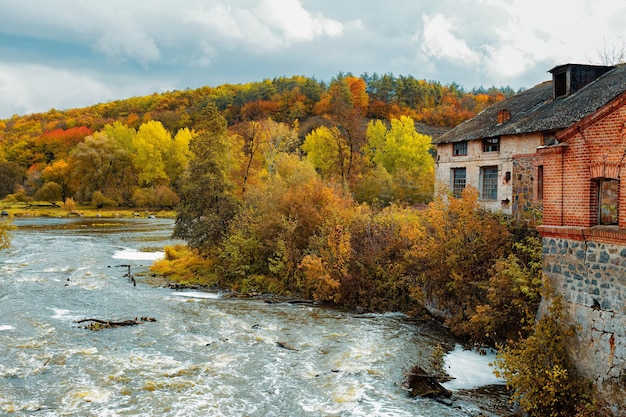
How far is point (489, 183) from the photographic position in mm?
28281

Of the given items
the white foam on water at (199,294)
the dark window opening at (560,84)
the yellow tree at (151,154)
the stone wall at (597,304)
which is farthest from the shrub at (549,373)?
the yellow tree at (151,154)

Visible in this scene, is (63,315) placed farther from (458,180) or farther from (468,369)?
(458,180)

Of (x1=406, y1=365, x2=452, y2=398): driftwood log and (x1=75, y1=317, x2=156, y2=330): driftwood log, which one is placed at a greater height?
(x1=75, y1=317, x2=156, y2=330): driftwood log

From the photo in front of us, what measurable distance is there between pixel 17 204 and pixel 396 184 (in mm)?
71680

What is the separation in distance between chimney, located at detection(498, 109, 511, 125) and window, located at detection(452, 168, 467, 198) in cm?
349

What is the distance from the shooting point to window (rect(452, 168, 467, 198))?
30031 millimetres

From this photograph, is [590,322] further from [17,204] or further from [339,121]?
[17,204]

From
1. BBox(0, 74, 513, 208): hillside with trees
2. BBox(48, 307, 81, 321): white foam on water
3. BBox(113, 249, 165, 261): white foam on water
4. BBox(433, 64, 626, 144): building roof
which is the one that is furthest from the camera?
BBox(0, 74, 513, 208): hillside with trees

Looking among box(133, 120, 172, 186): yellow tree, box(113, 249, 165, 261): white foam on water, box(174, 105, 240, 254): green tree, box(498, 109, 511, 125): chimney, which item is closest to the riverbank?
box(133, 120, 172, 186): yellow tree

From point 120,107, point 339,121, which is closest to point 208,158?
point 339,121

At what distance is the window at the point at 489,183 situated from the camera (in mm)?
27828

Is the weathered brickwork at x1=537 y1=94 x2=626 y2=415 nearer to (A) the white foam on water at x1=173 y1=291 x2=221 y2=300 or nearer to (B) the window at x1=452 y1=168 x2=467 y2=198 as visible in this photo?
(B) the window at x1=452 y1=168 x2=467 y2=198

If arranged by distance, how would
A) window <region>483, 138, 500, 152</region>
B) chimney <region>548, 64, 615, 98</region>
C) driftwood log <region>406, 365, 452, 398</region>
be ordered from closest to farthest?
driftwood log <region>406, 365, 452, 398</region> < chimney <region>548, 64, 615, 98</region> < window <region>483, 138, 500, 152</region>

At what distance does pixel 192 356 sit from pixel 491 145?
61.4 ft
